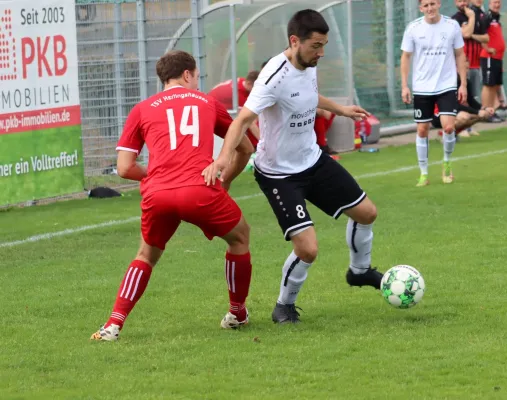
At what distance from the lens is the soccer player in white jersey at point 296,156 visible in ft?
22.5

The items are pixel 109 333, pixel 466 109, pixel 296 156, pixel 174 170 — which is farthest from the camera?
pixel 466 109

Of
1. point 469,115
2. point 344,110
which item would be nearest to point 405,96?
point 469,115

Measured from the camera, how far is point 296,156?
7102mm

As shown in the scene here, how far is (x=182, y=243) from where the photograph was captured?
10516 mm

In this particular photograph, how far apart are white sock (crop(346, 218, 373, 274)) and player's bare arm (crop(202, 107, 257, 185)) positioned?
110 cm

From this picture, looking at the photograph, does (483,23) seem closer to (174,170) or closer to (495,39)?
(495,39)

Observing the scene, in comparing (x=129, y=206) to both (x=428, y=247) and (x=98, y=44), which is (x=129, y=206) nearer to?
(x=98, y=44)

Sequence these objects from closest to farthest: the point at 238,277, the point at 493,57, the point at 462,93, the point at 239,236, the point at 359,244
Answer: the point at 239,236 < the point at 238,277 < the point at 359,244 < the point at 462,93 < the point at 493,57

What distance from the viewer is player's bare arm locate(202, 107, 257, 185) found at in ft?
21.1

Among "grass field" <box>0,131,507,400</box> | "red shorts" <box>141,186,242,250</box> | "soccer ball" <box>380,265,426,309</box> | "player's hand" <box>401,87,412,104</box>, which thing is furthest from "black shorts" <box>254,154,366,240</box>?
"player's hand" <box>401,87,412,104</box>

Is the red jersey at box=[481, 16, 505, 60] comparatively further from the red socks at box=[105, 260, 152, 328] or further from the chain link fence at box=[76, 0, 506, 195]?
the red socks at box=[105, 260, 152, 328]

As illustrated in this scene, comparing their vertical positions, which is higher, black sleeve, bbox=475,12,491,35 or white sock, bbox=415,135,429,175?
black sleeve, bbox=475,12,491,35

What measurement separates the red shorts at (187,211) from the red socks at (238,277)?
9.6 inches

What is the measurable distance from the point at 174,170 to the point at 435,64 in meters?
7.21
